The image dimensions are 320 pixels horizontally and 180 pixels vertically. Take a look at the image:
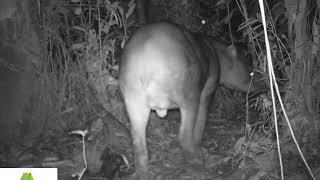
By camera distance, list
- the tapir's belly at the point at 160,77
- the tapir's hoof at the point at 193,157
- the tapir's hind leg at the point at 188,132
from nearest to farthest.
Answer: the tapir's belly at the point at 160,77 → the tapir's hind leg at the point at 188,132 → the tapir's hoof at the point at 193,157

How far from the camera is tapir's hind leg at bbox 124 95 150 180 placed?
4.09 metres

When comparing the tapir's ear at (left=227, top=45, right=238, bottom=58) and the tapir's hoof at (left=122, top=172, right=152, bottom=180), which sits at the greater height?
the tapir's ear at (left=227, top=45, right=238, bottom=58)

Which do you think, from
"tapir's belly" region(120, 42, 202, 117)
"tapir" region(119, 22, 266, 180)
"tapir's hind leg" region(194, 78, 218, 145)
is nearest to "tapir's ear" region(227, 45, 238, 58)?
"tapir's hind leg" region(194, 78, 218, 145)

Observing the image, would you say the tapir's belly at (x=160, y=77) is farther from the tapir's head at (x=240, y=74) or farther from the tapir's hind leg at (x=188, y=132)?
the tapir's head at (x=240, y=74)

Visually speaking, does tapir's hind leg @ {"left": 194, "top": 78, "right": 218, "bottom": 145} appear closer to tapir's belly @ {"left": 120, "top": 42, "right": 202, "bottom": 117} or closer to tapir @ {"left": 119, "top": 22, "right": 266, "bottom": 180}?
tapir @ {"left": 119, "top": 22, "right": 266, "bottom": 180}

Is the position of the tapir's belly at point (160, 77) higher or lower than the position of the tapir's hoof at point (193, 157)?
higher

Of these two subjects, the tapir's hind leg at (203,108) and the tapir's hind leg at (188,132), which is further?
the tapir's hind leg at (203,108)

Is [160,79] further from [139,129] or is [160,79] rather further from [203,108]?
[203,108]

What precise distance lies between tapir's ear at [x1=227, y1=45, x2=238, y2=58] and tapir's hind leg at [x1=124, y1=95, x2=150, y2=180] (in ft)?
6.55

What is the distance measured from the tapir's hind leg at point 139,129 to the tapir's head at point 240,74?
1.98 metres

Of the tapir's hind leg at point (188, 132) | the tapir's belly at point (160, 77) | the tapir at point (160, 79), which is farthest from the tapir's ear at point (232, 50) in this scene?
the tapir's belly at point (160, 77)

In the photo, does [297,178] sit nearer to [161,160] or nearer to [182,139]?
[182,139]

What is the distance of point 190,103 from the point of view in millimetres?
4199

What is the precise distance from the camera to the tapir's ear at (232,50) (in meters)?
5.75
